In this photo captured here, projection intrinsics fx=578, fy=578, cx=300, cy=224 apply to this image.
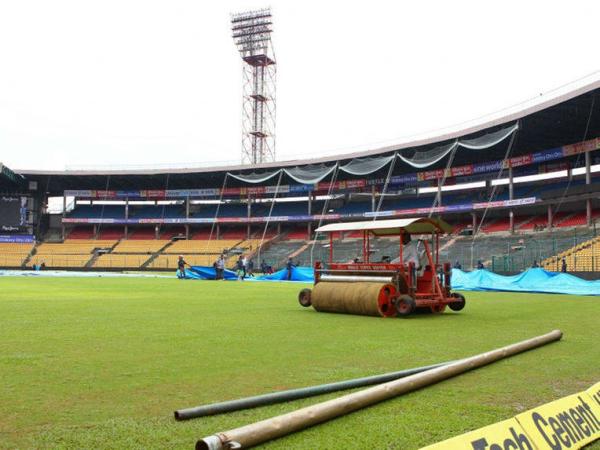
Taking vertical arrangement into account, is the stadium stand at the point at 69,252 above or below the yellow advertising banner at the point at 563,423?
above

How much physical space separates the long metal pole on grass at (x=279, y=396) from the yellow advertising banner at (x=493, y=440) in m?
1.90

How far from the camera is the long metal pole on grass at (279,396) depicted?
450cm

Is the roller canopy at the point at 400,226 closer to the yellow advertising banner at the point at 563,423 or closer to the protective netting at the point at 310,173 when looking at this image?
the yellow advertising banner at the point at 563,423

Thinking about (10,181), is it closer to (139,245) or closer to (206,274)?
(139,245)

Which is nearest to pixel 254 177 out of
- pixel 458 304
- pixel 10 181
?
pixel 10 181

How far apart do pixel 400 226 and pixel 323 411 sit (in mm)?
9982

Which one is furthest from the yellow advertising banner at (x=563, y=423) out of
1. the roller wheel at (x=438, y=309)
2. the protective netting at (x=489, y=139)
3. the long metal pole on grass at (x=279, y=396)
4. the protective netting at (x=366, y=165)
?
the protective netting at (x=366, y=165)

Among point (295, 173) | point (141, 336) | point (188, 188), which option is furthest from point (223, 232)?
point (141, 336)

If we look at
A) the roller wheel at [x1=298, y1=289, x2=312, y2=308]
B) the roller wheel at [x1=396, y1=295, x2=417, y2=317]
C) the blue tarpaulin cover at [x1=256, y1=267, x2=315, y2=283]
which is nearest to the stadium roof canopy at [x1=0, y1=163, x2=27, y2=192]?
the blue tarpaulin cover at [x1=256, y1=267, x2=315, y2=283]

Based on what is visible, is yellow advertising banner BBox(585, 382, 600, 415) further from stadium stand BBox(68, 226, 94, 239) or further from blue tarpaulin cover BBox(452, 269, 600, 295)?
stadium stand BBox(68, 226, 94, 239)

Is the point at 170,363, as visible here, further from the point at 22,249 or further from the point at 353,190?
the point at 22,249

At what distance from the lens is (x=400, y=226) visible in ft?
45.6

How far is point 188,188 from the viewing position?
74000 mm

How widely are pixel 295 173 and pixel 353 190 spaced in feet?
25.4
